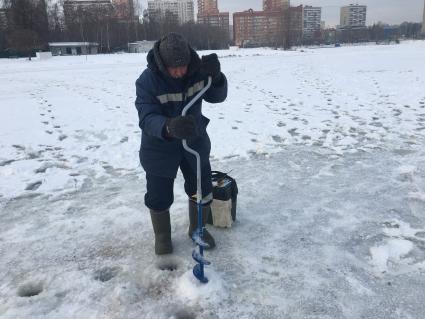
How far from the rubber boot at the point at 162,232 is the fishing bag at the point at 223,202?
531 millimetres

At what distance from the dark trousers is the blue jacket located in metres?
0.08

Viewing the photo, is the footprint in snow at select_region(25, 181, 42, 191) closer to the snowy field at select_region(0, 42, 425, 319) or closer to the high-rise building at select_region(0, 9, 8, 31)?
the snowy field at select_region(0, 42, 425, 319)

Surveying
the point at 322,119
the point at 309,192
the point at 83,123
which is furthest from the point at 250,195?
the point at 83,123

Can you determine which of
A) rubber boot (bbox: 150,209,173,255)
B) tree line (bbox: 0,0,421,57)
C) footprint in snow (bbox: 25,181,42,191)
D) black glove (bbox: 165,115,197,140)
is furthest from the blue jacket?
tree line (bbox: 0,0,421,57)

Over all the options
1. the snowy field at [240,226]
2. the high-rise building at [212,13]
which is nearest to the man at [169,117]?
the snowy field at [240,226]

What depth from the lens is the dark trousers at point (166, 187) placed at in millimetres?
3203

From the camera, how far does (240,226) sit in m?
3.82

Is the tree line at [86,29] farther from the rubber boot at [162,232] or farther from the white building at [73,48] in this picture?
the rubber boot at [162,232]

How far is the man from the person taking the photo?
8.98 ft

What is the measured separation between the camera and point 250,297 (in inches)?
111

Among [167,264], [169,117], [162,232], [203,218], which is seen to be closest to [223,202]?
[203,218]

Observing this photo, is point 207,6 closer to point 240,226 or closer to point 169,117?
point 240,226

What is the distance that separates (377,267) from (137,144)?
4.39 metres

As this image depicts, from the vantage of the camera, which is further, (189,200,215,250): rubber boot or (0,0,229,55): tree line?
(0,0,229,55): tree line
